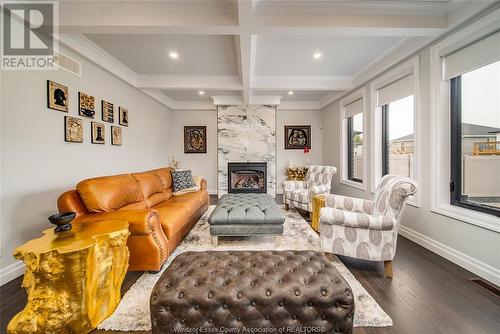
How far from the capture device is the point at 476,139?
2.11 m

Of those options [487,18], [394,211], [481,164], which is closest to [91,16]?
[394,211]

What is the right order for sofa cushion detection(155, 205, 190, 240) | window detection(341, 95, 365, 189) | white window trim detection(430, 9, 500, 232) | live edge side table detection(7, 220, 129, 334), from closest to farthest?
1. live edge side table detection(7, 220, 129, 334)
2. sofa cushion detection(155, 205, 190, 240)
3. white window trim detection(430, 9, 500, 232)
4. window detection(341, 95, 365, 189)

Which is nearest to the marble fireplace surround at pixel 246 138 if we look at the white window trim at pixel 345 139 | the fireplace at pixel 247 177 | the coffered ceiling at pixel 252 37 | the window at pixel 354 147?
the fireplace at pixel 247 177

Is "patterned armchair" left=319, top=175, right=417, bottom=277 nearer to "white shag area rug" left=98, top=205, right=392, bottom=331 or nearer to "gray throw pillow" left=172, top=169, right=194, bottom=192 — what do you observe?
"white shag area rug" left=98, top=205, right=392, bottom=331

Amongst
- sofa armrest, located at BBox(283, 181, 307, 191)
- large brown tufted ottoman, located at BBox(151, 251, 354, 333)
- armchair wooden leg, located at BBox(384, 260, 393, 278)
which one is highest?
sofa armrest, located at BBox(283, 181, 307, 191)

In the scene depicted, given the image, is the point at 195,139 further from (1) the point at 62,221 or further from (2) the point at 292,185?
(1) the point at 62,221

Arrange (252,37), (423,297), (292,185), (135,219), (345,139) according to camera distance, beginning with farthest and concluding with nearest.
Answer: (345,139) → (292,185) → (252,37) → (135,219) → (423,297)

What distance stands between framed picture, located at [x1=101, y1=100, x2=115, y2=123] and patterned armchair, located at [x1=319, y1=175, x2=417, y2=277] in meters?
3.56

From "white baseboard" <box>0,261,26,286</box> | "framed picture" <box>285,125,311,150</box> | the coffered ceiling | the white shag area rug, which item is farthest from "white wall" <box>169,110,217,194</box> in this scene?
"white baseboard" <box>0,261,26,286</box>

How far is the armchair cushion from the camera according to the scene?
1878 mm

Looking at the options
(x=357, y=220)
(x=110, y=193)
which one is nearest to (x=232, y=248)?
(x=357, y=220)

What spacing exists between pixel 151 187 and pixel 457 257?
404cm

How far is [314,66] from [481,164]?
8.72ft

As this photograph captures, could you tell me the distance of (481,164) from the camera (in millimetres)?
2086
